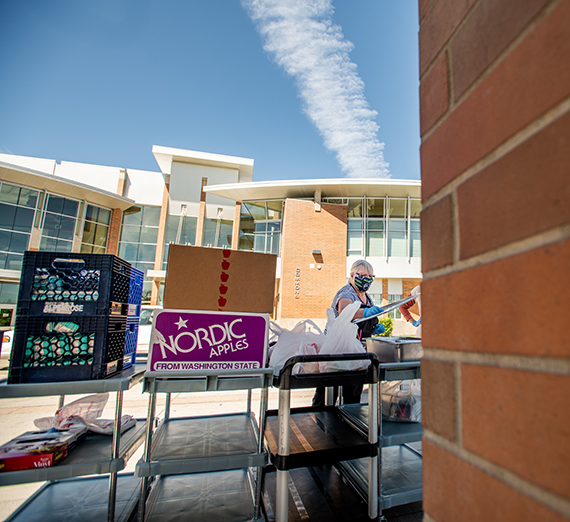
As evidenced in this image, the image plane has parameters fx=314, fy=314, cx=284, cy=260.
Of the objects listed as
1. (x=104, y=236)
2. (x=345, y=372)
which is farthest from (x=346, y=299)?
(x=104, y=236)

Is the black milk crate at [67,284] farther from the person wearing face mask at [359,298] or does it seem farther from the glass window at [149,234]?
the glass window at [149,234]

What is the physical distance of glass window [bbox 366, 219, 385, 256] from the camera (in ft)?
54.6

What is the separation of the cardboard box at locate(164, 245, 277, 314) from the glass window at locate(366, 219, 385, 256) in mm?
15395

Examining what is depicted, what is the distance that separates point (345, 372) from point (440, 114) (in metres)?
1.65

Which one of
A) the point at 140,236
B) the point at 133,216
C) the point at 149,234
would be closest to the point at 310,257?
the point at 149,234

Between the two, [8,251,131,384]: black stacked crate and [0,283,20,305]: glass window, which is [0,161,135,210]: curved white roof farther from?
[8,251,131,384]: black stacked crate

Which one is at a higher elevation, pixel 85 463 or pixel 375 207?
pixel 375 207

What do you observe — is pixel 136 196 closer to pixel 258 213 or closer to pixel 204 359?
pixel 258 213

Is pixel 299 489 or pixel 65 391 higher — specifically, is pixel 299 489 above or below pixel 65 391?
below

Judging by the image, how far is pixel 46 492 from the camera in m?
2.23

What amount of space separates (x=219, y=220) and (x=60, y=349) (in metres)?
19.3

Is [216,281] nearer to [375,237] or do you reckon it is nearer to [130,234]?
[375,237]

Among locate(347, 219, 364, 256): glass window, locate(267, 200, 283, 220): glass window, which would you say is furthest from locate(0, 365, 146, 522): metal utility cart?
locate(267, 200, 283, 220): glass window

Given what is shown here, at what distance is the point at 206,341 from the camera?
6.04 feet
